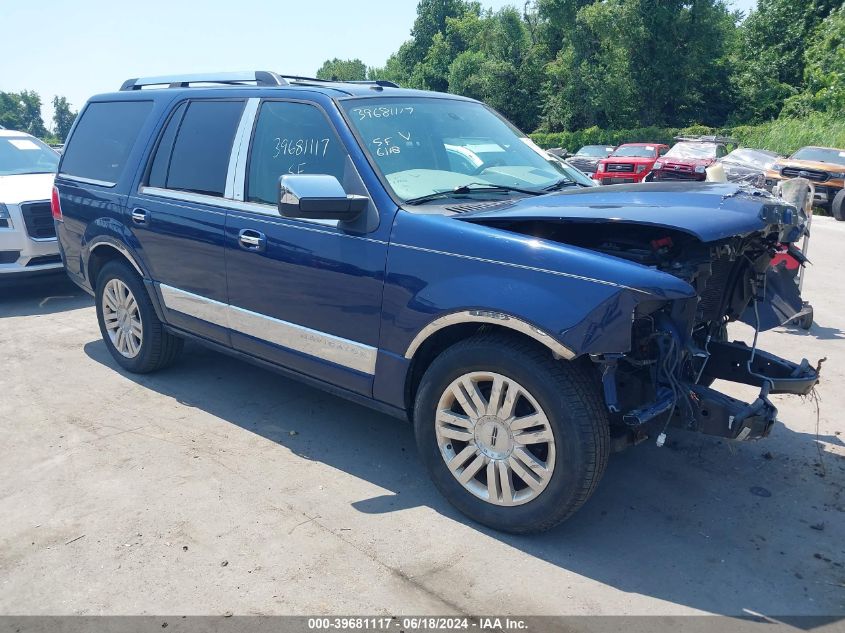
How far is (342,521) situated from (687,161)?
18032mm

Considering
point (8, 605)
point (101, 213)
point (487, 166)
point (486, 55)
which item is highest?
point (486, 55)

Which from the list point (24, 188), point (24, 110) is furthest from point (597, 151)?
point (24, 110)

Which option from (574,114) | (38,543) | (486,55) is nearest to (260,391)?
(38,543)

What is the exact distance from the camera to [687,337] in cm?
318

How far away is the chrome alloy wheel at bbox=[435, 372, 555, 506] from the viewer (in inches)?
124

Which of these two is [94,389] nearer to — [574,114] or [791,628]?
[791,628]

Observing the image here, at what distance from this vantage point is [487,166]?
13.7ft

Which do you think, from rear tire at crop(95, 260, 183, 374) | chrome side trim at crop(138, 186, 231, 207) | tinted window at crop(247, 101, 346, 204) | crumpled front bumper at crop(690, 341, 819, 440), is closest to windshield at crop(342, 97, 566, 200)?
tinted window at crop(247, 101, 346, 204)

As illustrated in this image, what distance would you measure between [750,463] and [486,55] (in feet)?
179

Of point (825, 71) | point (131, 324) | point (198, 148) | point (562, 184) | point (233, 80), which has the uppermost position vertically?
point (825, 71)

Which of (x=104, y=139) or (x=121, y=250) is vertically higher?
(x=104, y=139)

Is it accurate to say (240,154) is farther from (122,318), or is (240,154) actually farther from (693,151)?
(693,151)

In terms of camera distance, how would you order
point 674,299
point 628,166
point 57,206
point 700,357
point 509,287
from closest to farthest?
point 674,299 → point 509,287 → point 700,357 → point 57,206 → point 628,166

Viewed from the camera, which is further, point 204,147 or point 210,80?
point 210,80
